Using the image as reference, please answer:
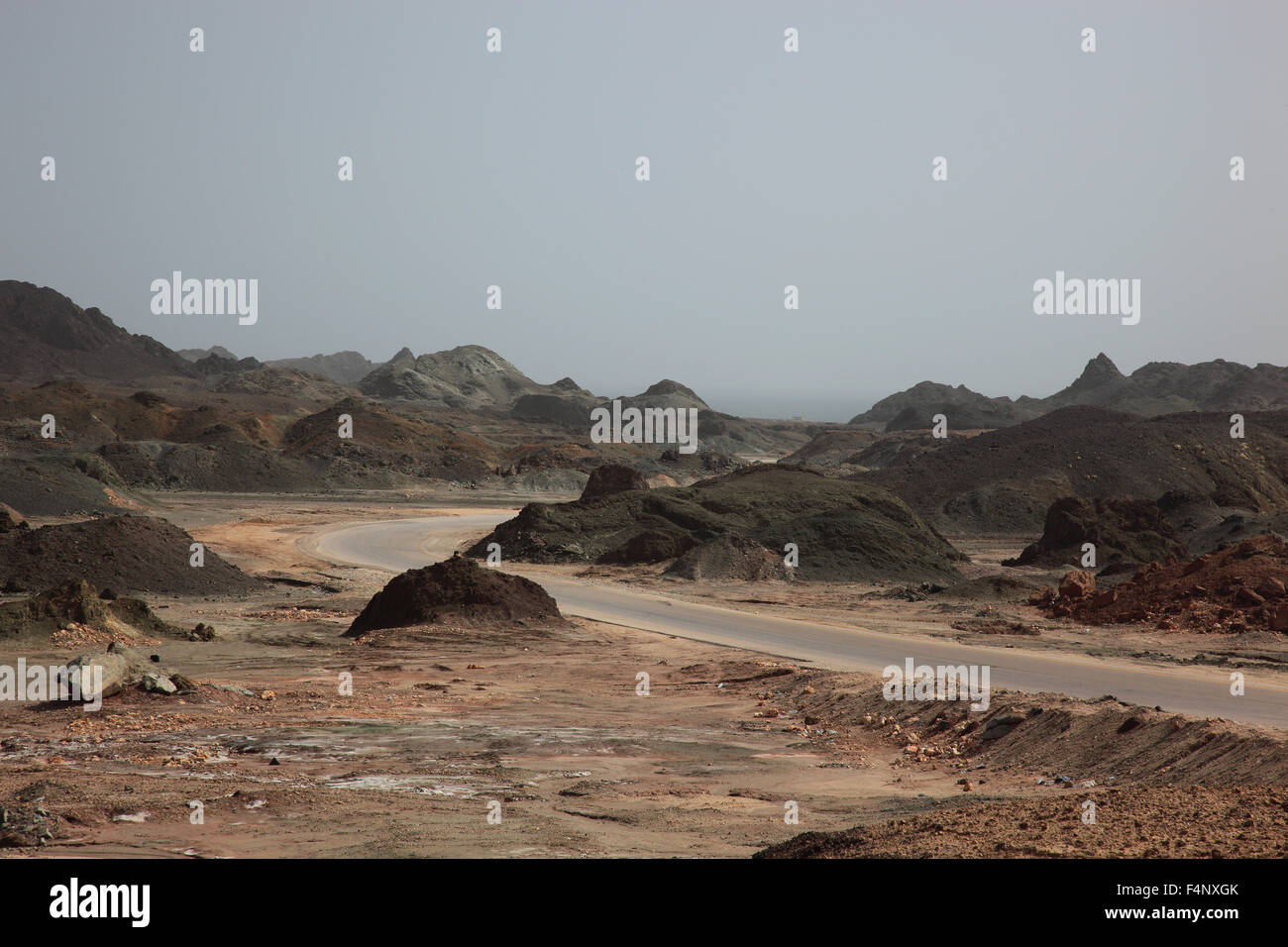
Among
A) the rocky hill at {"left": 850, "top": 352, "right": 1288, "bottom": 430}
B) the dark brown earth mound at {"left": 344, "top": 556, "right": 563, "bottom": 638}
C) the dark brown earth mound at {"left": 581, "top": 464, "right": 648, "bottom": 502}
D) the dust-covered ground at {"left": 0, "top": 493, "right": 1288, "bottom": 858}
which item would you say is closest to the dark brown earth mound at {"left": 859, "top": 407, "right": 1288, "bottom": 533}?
the dark brown earth mound at {"left": 581, "top": 464, "right": 648, "bottom": 502}

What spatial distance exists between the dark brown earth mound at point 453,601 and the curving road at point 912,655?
2.44m

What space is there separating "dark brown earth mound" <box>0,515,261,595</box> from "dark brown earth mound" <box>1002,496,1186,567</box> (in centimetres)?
2998

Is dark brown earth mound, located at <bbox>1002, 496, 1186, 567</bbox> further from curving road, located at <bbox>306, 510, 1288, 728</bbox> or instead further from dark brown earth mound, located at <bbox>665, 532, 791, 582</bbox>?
curving road, located at <bbox>306, 510, 1288, 728</bbox>

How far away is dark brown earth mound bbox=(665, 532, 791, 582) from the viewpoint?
39438 millimetres

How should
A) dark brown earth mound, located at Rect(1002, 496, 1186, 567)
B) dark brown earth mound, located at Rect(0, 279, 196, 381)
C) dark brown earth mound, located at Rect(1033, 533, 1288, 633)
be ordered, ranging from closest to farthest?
1. dark brown earth mound, located at Rect(1033, 533, 1288, 633)
2. dark brown earth mound, located at Rect(1002, 496, 1186, 567)
3. dark brown earth mound, located at Rect(0, 279, 196, 381)

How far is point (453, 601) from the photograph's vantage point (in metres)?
28.1

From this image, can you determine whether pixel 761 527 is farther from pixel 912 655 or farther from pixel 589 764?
pixel 589 764

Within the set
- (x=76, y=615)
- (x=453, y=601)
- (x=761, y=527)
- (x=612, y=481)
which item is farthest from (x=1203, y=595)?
(x=612, y=481)

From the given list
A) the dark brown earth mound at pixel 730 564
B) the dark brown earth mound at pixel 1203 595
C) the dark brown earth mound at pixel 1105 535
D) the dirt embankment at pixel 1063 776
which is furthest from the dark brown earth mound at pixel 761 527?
the dirt embankment at pixel 1063 776

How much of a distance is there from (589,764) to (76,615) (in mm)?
14931

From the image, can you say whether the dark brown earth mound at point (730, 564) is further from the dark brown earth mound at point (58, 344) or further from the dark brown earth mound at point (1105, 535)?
the dark brown earth mound at point (58, 344)

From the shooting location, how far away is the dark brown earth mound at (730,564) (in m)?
39.4
